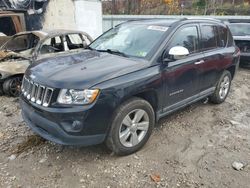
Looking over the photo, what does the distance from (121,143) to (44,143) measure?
125 cm

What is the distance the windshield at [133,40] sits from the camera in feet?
12.5

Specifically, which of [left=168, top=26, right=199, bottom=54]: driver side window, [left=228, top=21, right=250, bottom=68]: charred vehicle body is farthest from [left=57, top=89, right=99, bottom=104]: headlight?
[left=228, top=21, right=250, bottom=68]: charred vehicle body

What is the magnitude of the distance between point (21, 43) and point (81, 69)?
173 inches

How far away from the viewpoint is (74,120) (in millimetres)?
2953

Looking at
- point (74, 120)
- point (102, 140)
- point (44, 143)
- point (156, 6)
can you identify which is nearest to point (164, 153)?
point (102, 140)

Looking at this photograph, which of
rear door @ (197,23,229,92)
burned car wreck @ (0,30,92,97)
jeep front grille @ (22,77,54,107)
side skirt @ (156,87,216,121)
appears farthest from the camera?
burned car wreck @ (0,30,92,97)

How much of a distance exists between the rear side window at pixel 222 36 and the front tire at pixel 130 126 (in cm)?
247

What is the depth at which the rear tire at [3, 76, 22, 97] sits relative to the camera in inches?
228

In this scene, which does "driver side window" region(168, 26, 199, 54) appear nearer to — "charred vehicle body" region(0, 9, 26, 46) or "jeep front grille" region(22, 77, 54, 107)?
"jeep front grille" region(22, 77, 54, 107)

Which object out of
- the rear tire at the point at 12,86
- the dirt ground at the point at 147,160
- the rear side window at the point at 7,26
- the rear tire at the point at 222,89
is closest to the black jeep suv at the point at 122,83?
the dirt ground at the point at 147,160

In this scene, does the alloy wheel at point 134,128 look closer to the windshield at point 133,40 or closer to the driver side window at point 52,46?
the windshield at point 133,40

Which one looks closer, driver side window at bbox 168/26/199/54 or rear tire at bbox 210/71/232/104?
driver side window at bbox 168/26/199/54

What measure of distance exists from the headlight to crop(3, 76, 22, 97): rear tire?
3.25 m

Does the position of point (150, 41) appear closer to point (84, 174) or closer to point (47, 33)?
point (84, 174)
